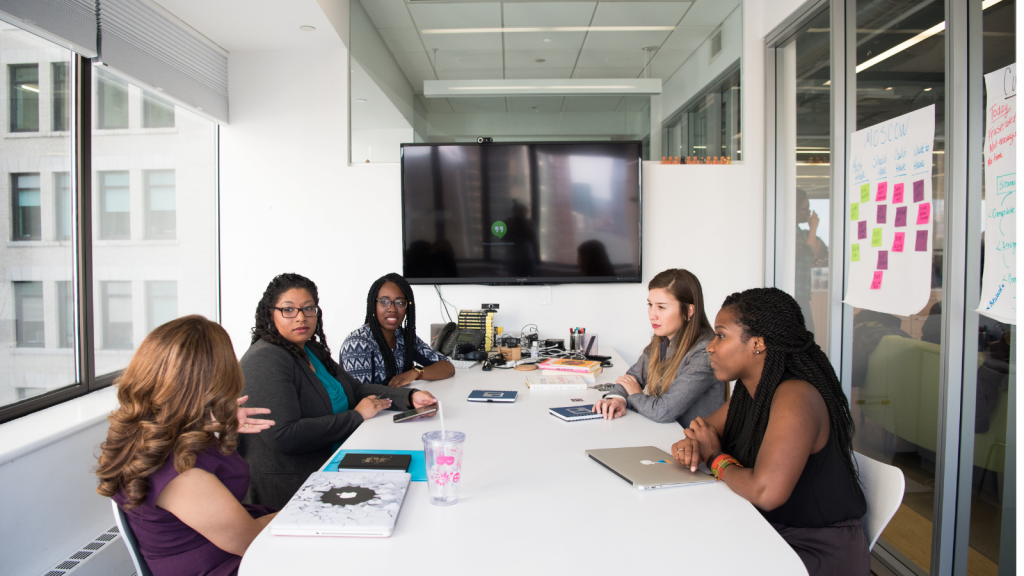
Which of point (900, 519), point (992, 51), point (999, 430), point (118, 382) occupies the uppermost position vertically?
point (992, 51)

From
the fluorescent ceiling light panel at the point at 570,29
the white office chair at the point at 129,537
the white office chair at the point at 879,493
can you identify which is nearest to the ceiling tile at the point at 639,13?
the fluorescent ceiling light panel at the point at 570,29

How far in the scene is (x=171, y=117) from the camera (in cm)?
344

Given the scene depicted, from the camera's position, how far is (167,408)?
1.23 m

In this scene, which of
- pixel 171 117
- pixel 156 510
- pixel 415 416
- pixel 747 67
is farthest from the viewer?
pixel 747 67

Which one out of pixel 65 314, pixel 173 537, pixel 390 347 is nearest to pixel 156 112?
pixel 65 314

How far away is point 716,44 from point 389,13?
227 cm

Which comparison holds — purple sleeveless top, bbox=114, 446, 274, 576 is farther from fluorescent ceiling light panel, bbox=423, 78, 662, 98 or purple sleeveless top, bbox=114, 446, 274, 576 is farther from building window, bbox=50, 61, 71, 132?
fluorescent ceiling light panel, bbox=423, 78, 662, 98

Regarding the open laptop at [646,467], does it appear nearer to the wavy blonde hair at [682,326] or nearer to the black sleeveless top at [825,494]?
the black sleeveless top at [825,494]

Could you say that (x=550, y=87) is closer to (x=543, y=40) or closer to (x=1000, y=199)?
(x=543, y=40)

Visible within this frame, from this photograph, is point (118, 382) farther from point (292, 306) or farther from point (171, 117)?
point (171, 117)

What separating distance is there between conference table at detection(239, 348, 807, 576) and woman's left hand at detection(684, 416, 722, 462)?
119mm

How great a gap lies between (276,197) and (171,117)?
752mm

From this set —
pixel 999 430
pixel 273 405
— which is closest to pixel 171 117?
pixel 273 405

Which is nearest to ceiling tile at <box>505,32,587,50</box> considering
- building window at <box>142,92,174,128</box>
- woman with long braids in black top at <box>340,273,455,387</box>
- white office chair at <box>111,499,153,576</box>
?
woman with long braids in black top at <box>340,273,455,387</box>
